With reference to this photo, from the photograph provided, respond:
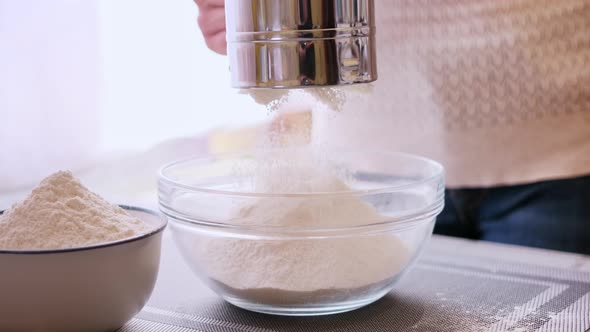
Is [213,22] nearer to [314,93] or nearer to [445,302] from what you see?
[314,93]

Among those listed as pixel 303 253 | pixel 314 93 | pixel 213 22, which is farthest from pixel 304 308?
pixel 213 22

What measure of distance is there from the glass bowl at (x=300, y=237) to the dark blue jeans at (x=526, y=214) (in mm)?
278

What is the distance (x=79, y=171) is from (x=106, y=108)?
10 centimetres

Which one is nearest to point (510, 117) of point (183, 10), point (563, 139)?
point (563, 139)

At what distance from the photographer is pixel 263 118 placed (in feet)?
4.75

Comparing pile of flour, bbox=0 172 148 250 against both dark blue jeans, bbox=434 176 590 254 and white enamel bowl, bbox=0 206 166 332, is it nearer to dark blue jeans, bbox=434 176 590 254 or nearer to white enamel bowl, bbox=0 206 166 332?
white enamel bowl, bbox=0 206 166 332

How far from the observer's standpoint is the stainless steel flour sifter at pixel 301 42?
522mm

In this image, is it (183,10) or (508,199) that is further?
(183,10)

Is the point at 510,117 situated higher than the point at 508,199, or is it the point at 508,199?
the point at 510,117

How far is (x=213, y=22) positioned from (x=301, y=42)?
0.21 m

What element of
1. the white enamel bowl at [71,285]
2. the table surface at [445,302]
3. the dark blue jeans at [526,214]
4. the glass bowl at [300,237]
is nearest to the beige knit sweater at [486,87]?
the dark blue jeans at [526,214]

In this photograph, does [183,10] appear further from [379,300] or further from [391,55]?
[379,300]

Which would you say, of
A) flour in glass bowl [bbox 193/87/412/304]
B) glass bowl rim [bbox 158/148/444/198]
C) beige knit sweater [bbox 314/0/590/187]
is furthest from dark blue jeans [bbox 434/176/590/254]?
flour in glass bowl [bbox 193/87/412/304]

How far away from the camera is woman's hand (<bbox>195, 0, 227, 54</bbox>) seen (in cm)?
71
